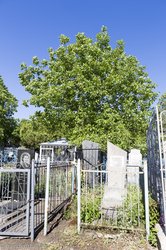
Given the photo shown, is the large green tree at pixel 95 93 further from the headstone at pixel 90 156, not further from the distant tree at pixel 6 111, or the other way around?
the distant tree at pixel 6 111

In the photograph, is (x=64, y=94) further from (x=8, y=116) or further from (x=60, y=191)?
(x=8, y=116)

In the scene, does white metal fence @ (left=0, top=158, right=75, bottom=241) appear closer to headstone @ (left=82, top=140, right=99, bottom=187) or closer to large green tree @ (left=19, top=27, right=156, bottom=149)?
headstone @ (left=82, top=140, right=99, bottom=187)

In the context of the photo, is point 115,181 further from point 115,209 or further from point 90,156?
point 90,156

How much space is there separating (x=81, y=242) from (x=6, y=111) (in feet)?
97.6

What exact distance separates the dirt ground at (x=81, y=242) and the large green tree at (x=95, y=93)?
10074 millimetres

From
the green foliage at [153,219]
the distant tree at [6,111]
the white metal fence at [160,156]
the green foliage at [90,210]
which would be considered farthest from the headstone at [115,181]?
the distant tree at [6,111]

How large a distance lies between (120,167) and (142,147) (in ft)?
35.3

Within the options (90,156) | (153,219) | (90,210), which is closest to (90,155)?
(90,156)

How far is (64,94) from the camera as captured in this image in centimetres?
1755

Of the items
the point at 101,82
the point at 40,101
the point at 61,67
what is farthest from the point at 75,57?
the point at 40,101

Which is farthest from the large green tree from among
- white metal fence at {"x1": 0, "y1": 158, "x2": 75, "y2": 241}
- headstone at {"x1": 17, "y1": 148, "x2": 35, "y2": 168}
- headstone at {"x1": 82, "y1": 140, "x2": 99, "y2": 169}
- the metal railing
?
the metal railing

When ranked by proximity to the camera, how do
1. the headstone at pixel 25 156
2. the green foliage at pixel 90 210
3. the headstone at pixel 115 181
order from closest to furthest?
1. the green foliage at pixel 90 210
2. the headstone at pixel 115 181
3. the headstone at pixel 25 156

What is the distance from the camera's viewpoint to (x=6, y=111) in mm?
32812

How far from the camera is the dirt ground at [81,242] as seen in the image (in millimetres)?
4984
